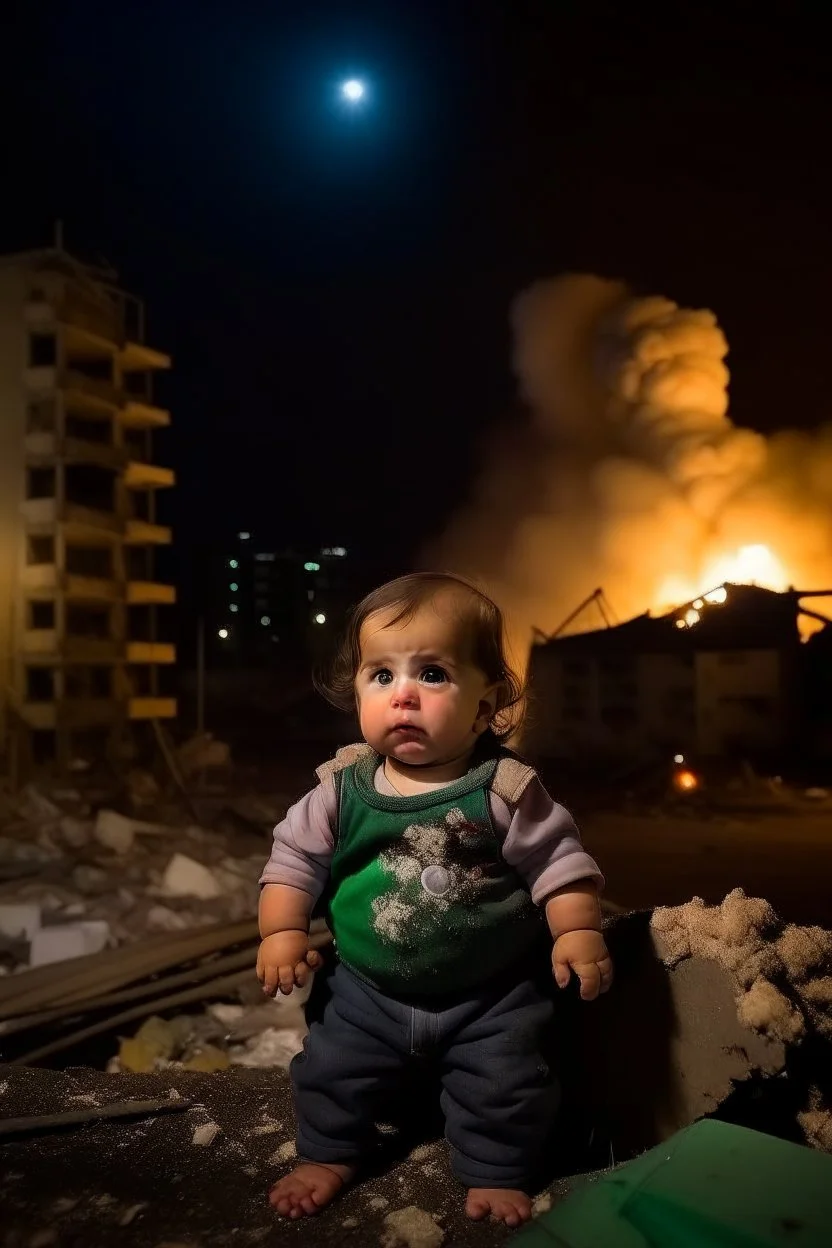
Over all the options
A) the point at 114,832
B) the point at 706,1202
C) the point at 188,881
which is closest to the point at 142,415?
the point at 114,832

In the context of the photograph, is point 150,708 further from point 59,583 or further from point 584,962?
point 584,962

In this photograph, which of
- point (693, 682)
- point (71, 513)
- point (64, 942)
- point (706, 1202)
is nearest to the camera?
point (706, 1202)

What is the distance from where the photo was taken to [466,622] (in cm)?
176

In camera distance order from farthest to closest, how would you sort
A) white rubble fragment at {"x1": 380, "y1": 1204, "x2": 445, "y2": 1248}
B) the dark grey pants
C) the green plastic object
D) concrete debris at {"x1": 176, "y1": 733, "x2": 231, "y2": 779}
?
1. concrete debris at {"x1": 176, "y1": 733, "x2": 231, "y2": 779}
2. the dark grey pants
3. white rubble fragment at {"x1": 380, "y1": 1204, "x2": 445, "y2": 1248}
4. the green plastic object

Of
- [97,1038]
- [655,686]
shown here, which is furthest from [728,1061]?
[655,686]

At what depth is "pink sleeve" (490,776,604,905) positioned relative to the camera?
168cm

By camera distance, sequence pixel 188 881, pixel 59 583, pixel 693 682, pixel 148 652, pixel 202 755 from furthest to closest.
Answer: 1. pixel 693 682
2. pixel 202 755
3. pixel 148 652
4. pixel 59 583
5. pixel 188 881

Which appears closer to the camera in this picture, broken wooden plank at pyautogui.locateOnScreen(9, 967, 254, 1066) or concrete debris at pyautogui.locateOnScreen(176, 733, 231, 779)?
broken wooden plank at pyautogui.locateOnScreen(9, 967, 254, 1066)

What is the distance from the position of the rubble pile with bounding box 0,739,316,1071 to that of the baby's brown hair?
2348 millimetres

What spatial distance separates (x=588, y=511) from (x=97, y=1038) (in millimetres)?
21810

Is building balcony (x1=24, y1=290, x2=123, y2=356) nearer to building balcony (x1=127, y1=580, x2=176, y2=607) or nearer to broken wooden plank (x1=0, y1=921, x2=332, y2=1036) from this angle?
building balcony (x1=127, y1=580, x2=176, y2=607)

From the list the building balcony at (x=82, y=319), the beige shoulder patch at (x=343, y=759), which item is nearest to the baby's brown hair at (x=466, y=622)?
A: the beige shoulder patch at (x=343, y=759)

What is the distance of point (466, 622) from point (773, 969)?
96 centimetres

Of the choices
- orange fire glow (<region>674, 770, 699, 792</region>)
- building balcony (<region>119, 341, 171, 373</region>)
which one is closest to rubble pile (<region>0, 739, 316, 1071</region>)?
building balcony (<region>119, 341, 171, 373</region>)
